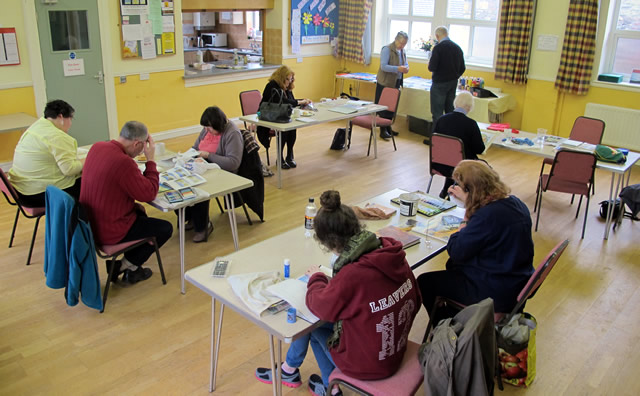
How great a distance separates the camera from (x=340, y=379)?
240 centimetres

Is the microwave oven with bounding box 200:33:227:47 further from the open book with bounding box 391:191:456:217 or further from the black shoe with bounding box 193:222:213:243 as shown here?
the open book with bounding box 391:191:456:217

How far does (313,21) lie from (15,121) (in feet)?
16.6

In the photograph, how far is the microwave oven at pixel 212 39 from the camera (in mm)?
9812

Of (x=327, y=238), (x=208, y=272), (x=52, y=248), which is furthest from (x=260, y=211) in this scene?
(x=327, y=238)

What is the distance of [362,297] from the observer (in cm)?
224

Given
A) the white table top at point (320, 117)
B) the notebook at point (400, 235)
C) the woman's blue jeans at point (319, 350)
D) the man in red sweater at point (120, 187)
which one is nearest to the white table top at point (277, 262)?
the notebook at point (400, 235)

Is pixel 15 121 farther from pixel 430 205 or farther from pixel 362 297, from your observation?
pixel 362 297

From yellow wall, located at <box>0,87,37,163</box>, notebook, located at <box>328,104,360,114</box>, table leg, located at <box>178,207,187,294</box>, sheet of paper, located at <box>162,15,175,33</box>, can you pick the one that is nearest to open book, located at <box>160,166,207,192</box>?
table leg, located at <box>178,207,187,294</box>

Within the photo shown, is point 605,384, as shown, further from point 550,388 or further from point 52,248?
point 52,248

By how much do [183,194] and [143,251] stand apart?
518 mm

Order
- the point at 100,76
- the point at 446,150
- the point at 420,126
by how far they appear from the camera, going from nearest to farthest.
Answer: the point at 446,150 → the point at 100,76 → the point at 420,126

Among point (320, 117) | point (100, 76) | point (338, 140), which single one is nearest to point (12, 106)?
point (100, 76)

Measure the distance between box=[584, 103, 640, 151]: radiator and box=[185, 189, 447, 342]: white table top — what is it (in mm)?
4872

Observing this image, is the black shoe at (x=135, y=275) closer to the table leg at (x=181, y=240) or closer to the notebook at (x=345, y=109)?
the table leg at (x=181, y=240)
